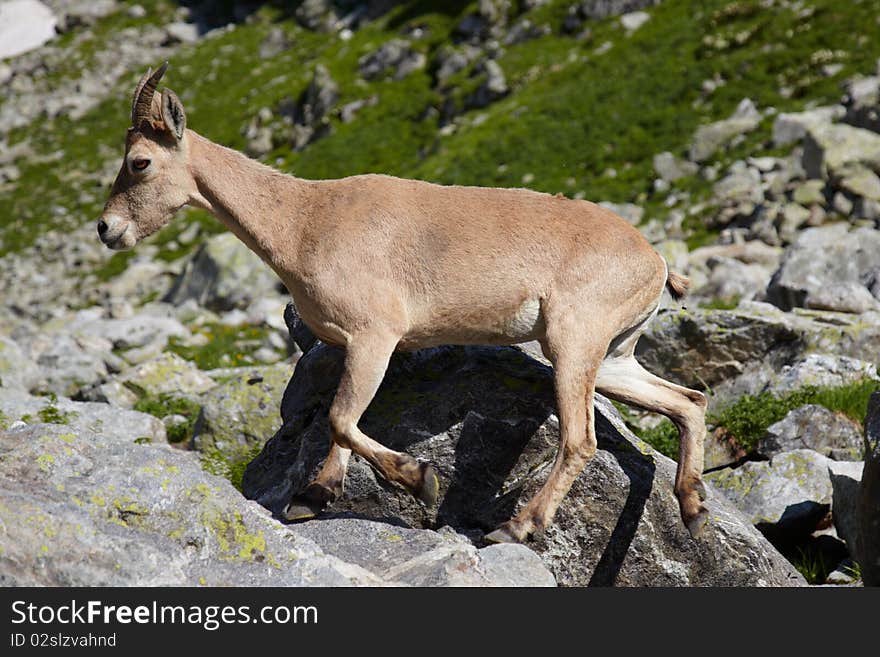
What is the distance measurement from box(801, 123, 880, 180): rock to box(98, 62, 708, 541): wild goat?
17.4 metres

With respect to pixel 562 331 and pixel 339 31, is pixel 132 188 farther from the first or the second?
pixel 339 31

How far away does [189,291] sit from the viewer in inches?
1225

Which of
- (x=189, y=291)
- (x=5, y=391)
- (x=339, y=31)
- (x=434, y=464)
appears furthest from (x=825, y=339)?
(x=339, y=31)

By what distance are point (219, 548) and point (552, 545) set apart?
3.25 meters

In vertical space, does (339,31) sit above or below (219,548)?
below

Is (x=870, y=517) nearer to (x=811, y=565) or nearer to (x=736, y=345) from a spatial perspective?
(x=811, y=565)

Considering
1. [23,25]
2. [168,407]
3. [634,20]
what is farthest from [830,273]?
[23,25]

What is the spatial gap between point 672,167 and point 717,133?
208 cm

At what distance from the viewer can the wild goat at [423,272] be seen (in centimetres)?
827

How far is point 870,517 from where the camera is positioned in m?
7.52

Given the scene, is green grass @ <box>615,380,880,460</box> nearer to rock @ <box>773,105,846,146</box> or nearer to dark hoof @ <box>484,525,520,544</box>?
dark hoof @ <box>484,525,520,544</box>

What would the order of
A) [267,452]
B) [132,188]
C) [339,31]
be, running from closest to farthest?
[132,188]
[267,452]
[339,31]

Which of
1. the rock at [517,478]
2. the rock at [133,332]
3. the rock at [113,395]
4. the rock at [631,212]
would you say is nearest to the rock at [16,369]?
the rock at [113,395]

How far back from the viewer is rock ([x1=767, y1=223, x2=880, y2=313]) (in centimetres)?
1503
